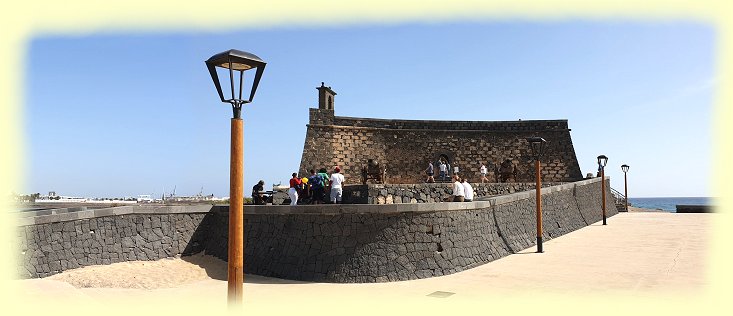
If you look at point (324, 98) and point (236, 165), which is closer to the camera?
point (236, 165)

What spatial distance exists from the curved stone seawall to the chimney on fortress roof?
14622 mm

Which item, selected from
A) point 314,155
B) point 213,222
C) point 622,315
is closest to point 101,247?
point 213,222

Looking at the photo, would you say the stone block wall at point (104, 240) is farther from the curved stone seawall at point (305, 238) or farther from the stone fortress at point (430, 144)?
the stone fortress at point (430, 144)

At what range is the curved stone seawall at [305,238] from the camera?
9.74 m

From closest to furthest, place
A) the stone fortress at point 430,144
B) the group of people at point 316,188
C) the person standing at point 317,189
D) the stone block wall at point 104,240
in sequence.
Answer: the stone block wall at point 104,240 < the group of people at point 316,188 < the person standing at point 317,189 < the stone fortress at point 430,144

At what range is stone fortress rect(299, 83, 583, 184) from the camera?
26734 millimetres

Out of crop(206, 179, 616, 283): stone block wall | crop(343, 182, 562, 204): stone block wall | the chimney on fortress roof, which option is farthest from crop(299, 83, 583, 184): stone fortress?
crop(206, 179, 616, 283): stone block wall

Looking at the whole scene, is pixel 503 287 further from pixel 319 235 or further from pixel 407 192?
pixel 407 192

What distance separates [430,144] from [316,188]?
15.9 m

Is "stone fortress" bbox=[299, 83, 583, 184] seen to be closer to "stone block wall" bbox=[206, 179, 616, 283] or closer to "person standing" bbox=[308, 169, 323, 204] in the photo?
"person standing" bbox=[308, 169, 323, 204]

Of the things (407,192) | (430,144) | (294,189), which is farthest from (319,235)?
(430,144)

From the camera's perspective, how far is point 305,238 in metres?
10.4

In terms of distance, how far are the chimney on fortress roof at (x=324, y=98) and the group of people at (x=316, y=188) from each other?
1290 cm

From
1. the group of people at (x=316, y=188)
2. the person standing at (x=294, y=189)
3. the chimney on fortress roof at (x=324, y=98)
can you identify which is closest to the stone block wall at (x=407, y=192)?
the group of people at (x=316, y=188)
